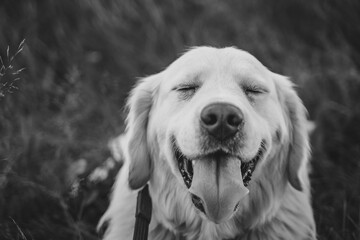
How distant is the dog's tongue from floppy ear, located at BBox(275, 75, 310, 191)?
54 centimetres

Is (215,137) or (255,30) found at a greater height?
(215,137)

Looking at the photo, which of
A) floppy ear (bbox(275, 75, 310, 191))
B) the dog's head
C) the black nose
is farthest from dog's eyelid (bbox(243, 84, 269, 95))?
the black nose

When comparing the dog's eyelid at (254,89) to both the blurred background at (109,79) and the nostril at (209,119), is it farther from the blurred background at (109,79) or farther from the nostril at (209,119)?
the blurred background at (109,79)

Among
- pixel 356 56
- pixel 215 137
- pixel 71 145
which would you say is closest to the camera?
pixel 215 137

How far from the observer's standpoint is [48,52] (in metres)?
4.79

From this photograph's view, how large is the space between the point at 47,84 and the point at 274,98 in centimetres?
276

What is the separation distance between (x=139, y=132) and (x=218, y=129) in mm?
724

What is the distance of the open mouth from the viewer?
7.38 ft

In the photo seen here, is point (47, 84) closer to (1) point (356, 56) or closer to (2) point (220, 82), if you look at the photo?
(2) point (220, 82)

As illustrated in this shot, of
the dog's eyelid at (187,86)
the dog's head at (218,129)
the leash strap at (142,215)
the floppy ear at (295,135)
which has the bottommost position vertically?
the floppy ear at (295,135)

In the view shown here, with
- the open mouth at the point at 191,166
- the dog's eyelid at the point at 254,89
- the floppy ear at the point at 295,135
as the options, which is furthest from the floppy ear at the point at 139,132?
the floppy ear at the point at 295,135

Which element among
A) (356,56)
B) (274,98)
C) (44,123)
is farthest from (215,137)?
(356,56)

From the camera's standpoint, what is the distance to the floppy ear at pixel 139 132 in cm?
246

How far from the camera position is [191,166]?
2.28 m
